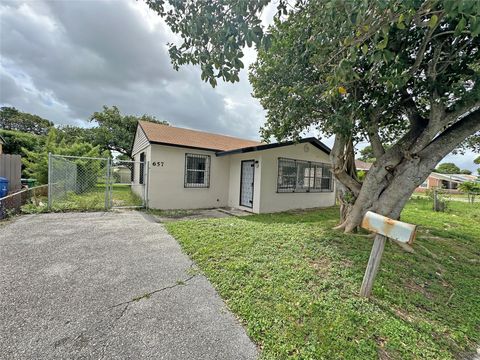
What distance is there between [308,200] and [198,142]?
6044 mm

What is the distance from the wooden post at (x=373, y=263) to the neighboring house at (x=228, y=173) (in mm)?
5786

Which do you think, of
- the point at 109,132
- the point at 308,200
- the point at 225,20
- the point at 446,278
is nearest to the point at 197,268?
the point at 225,20

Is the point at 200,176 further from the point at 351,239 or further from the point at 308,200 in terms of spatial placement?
the point at 351,239

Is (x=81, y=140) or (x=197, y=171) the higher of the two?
(x=81, y=140)

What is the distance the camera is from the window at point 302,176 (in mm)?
9227

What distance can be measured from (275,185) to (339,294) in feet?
20.6

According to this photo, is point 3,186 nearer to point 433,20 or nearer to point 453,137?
point 433,20

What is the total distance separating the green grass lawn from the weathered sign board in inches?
11.2

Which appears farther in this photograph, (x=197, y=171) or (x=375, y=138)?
(x=197, y=171)

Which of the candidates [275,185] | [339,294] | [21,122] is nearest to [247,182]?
[275,185]

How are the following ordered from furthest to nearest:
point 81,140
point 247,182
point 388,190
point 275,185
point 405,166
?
point 81,140 → point 247,182 → point 275,185 → point 388,190 → point 405,166

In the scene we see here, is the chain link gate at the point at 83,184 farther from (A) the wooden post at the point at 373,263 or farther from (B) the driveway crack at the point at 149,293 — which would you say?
(A) the wooden post at the point at 373,263

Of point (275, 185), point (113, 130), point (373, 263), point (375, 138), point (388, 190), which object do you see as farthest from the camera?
point (113, 130)

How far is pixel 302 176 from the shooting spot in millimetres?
10078
